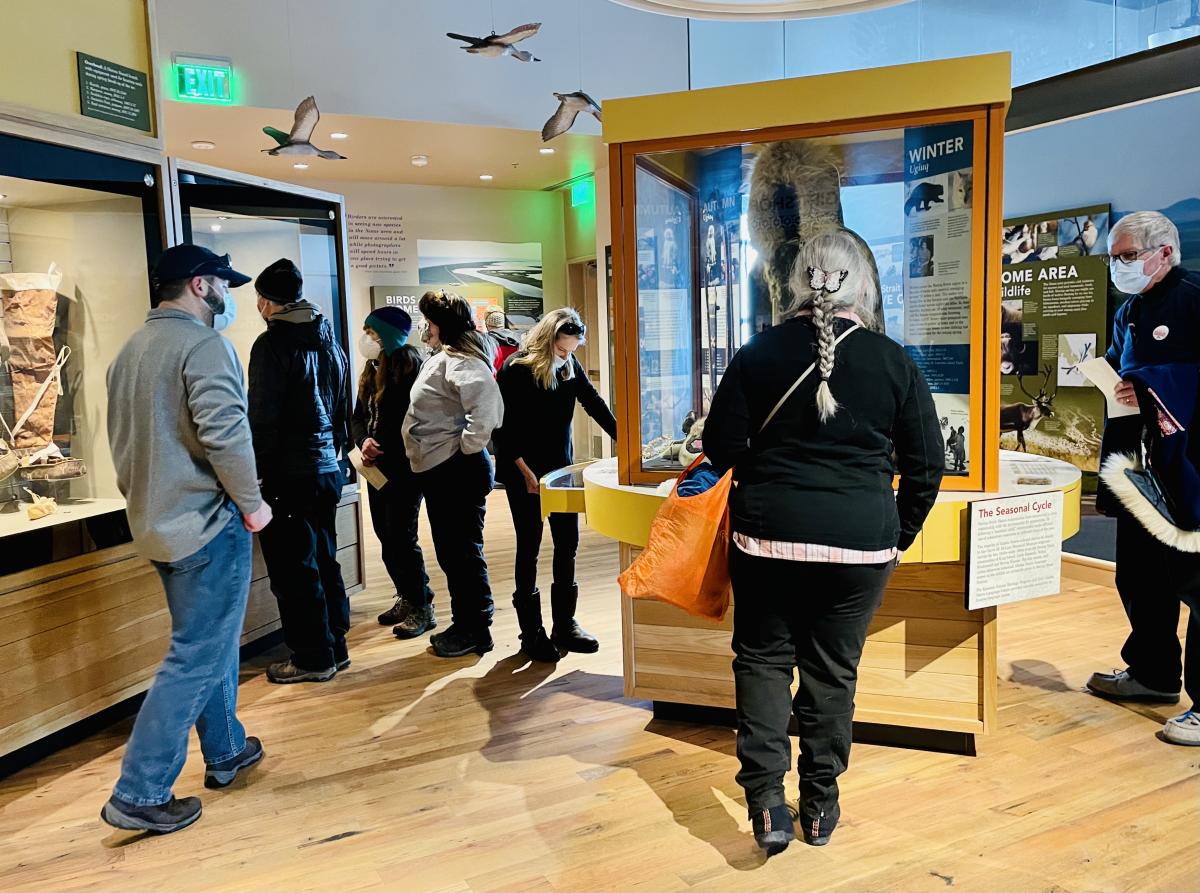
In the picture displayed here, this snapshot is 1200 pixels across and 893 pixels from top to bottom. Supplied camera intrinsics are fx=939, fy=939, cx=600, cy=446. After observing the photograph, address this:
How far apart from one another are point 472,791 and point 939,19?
4964 millimetres

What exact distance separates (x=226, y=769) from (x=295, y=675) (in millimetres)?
893

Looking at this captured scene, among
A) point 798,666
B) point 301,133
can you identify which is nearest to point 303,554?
point 798,666

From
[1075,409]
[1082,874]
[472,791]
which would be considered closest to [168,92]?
[472,791]

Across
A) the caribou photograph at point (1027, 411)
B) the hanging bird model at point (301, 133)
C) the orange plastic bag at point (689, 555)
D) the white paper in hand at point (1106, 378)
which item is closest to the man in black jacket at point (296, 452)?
Result: the orange plastic bag at point (689, 555)

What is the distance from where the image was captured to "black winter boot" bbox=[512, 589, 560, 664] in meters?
3.83

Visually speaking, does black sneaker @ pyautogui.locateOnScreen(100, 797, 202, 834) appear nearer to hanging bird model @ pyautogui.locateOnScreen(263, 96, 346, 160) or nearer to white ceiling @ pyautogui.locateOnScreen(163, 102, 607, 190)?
hanging bird model @ pyautogui.locateOnScreen(263, 96, 346, 160)

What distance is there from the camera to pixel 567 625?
3.93 m

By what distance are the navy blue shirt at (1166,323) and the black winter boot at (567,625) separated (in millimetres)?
2199

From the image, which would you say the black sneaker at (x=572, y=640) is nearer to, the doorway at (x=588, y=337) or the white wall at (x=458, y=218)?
the doorway at (x=588, y=337)

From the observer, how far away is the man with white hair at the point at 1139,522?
9.84ft

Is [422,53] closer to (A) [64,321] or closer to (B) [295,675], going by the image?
(A) [64,321]

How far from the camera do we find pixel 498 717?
3.27 meters

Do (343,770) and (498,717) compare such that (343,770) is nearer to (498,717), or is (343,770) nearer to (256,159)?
(498,717)

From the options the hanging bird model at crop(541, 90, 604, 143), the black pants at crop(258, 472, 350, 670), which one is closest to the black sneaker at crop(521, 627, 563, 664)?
the black pants at crop(258, 472, 350, 670)
